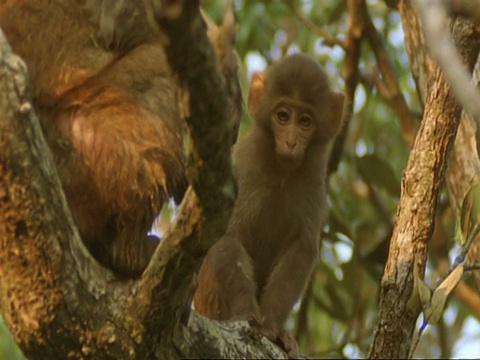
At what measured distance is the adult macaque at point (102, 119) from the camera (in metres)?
3.84

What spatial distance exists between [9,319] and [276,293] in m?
2.28

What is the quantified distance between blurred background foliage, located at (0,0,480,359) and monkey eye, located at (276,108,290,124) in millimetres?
333

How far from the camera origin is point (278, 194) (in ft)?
19.8

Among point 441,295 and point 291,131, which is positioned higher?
point 441,295

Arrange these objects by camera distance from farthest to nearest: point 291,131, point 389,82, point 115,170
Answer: point 389,82 → point 291,131 → point 115,170

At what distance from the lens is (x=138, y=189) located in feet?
12.7

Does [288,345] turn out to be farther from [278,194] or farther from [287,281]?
[278,194]

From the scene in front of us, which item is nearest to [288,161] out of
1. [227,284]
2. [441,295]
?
[227,284]

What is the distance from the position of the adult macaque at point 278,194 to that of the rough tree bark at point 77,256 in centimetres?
188

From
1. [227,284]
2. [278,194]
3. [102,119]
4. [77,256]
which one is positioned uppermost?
[102,119]

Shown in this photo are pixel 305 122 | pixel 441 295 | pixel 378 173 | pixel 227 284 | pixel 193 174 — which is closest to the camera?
pixel 193 174

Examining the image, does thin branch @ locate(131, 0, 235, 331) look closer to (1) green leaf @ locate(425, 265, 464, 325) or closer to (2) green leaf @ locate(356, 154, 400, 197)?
(1) green leaf @ locate(425, 265, 464, 325)

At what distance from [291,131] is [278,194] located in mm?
384

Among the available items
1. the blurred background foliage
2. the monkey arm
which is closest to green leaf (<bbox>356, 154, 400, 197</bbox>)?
the blurred background foliage
